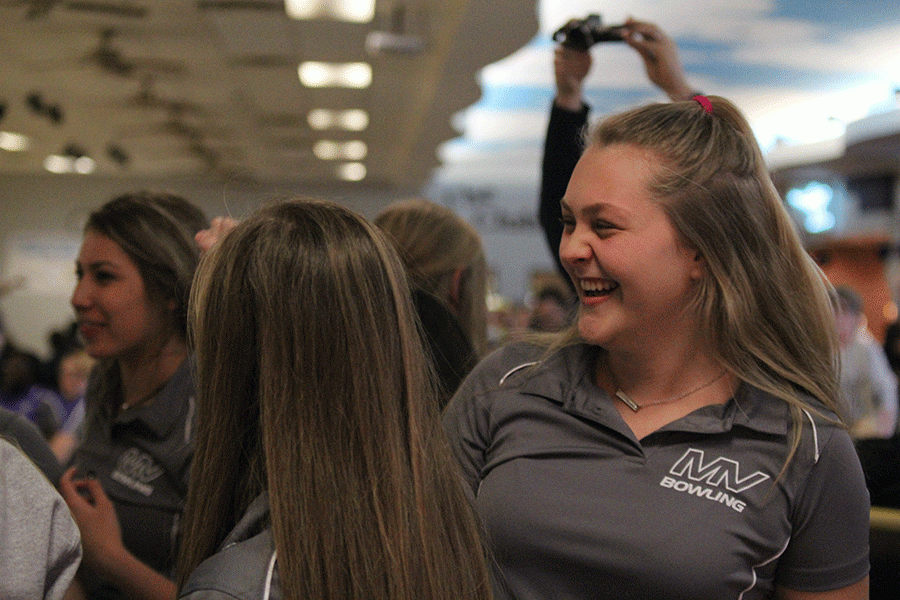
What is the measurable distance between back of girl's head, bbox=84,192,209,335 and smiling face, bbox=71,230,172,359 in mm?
20

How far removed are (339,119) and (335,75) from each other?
152cm

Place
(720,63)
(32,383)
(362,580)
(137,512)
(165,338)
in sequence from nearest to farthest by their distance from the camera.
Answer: (362,580) → (137,512) → (165,338) → (32,383) → (720,63)

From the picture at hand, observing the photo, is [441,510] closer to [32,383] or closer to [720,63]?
[32,383]

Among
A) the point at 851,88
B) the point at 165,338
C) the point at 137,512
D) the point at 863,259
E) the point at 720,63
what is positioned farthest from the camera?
the point at 863,259

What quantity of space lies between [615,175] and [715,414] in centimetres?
41

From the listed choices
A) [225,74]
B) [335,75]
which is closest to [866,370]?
[335,75]

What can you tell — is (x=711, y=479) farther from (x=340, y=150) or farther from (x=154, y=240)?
(x=340, y=150)

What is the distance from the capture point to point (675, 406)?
133 cm

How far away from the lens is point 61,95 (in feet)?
25.0

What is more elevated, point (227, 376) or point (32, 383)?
point (227, 376)

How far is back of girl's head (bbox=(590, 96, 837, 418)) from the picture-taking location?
1.30m

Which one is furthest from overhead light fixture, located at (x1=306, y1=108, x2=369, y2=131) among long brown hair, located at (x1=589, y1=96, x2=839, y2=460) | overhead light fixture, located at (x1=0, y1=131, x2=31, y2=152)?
long brown hair, located at (x1=589, y1=96, x2=839, y2=460)

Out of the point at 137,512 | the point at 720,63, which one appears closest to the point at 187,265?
the point at 137,512

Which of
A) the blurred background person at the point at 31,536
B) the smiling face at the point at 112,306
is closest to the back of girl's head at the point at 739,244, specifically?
the blurred background person at the point at 31,536
